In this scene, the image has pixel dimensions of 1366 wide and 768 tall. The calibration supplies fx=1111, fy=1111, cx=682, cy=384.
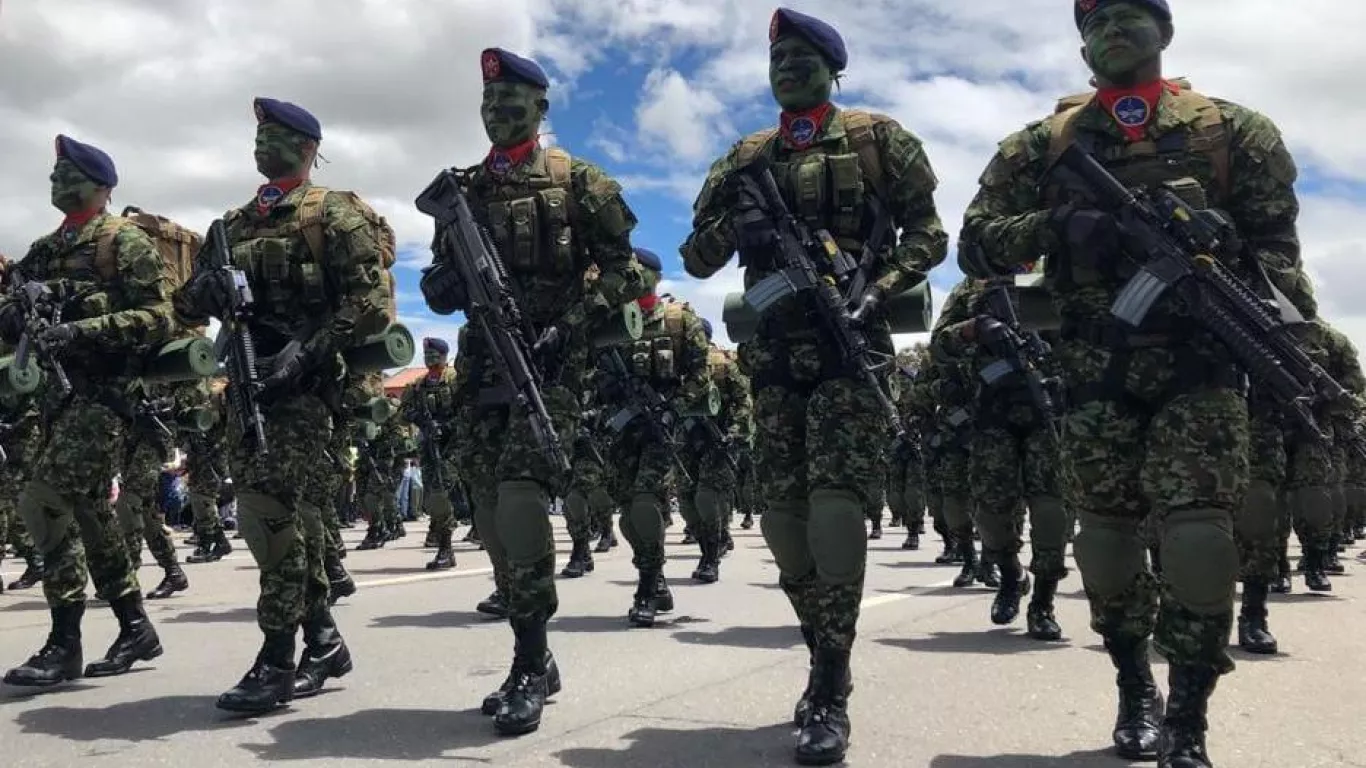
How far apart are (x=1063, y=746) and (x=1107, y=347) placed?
4.22ft

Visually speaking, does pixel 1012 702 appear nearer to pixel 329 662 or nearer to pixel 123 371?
pixel 329 662

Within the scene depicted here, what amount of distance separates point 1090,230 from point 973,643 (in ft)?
10.2

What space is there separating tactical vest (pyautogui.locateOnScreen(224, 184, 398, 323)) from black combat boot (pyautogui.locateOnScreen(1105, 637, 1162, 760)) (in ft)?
9.93

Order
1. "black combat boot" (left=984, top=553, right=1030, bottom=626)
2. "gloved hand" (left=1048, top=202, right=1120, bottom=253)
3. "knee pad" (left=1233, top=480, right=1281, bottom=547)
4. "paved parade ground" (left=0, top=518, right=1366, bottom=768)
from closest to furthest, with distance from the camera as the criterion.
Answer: "gloved hand" (left=1048, top=202, right=1120, bottom=253) < "paved parade ground" (left=0, top=518, right=1366, bottom=768) < "knee pad" (left=1233, top=480, right=1281, bottom=547) < "black combat boot" (left=984, top=553, right=1030, bottom=626)

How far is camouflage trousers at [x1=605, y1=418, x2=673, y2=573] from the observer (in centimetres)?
695

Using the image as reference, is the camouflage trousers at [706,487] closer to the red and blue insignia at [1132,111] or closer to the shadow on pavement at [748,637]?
the shadow on pavement at [748,637]

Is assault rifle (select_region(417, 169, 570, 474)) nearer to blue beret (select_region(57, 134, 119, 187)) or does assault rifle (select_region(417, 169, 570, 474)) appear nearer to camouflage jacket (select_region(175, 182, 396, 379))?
camouflage jacket (select_region(175, 182, 396, 379))

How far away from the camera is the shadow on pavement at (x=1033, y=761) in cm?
333

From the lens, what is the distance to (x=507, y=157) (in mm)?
4461

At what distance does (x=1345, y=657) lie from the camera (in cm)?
528

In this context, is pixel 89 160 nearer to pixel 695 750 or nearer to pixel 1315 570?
pixel 695 750

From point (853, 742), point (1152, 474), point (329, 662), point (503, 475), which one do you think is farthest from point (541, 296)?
point (1152, 474)

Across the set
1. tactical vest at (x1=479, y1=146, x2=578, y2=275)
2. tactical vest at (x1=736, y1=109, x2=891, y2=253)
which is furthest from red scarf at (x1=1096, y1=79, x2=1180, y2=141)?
tactical vest at (x1=479, y1=146, x2=578, y2=275)

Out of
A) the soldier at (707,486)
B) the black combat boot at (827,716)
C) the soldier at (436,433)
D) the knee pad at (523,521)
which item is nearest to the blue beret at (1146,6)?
the black combat boot at (827,716)
